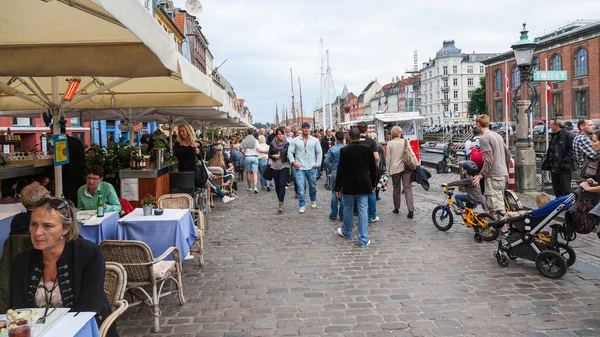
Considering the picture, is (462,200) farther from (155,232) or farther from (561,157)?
(155,232)

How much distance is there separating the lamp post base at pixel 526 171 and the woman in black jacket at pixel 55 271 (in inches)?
450

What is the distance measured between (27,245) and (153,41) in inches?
67.0

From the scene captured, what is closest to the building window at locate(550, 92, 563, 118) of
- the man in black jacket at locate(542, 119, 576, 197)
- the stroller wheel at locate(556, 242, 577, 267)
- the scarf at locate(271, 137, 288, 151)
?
the man in black jacket at locate(542, 119, 576, 197)

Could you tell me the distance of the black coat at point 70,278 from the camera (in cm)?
308

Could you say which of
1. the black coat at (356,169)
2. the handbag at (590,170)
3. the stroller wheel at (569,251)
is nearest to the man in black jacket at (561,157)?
the handbag at (590,170)

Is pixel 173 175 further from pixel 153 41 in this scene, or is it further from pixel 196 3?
pixel 196 3

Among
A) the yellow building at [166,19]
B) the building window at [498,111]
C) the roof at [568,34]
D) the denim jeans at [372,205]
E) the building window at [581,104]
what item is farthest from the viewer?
the building window at [498,111]

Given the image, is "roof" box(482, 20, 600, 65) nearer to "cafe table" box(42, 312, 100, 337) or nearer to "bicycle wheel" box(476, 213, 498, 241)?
"bicycle wheel" box(476, 213, 498, 241)

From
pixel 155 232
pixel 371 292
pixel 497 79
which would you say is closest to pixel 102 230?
pixel 155 232

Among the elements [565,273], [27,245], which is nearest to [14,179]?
[27,245]

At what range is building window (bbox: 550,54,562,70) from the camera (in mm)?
63722

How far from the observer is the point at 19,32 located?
464 cm

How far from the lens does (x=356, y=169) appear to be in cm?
775

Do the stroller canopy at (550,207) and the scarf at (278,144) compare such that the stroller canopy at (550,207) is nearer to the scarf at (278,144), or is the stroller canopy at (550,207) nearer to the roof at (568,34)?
the scarf at (278,144)
